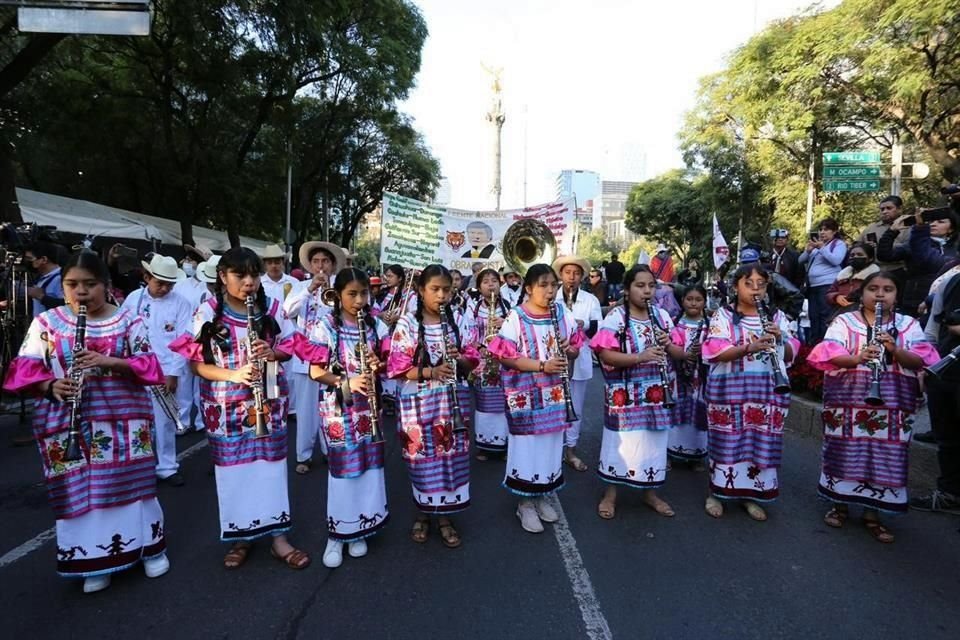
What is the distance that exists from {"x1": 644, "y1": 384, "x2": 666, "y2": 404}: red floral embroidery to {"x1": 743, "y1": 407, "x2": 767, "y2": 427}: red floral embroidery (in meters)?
0.60

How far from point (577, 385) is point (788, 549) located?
250cm

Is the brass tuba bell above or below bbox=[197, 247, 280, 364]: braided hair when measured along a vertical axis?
above

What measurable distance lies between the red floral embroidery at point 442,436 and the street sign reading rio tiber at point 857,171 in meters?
13.7

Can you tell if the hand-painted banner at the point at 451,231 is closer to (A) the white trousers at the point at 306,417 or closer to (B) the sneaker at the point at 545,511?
(A) the white trousers at the point at 306,417

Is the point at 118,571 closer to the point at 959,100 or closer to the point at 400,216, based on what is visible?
the point at 400,216

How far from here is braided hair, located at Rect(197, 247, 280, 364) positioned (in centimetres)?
338

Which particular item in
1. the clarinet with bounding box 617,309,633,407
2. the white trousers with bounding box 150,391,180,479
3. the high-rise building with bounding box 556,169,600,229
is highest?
the high-rise building with bounding box 556,169,600,229

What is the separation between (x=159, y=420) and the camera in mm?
4934

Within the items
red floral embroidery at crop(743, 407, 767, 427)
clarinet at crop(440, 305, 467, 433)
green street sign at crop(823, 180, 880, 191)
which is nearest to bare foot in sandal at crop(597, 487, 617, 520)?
red floral embroidery at crop(743, 407, 767, 427)

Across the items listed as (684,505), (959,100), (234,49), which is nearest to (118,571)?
(684,505)

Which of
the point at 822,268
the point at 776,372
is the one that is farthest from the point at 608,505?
the point at 822,268

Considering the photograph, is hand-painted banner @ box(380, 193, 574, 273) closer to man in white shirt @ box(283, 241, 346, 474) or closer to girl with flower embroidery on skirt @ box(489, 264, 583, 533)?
man in white shirt @ box(283, 241, 346, 474)

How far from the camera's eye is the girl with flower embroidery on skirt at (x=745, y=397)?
4.10m

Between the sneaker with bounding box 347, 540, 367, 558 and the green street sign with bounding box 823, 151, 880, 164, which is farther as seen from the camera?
the green street sign with bounding box 823, 151, 880, 164
